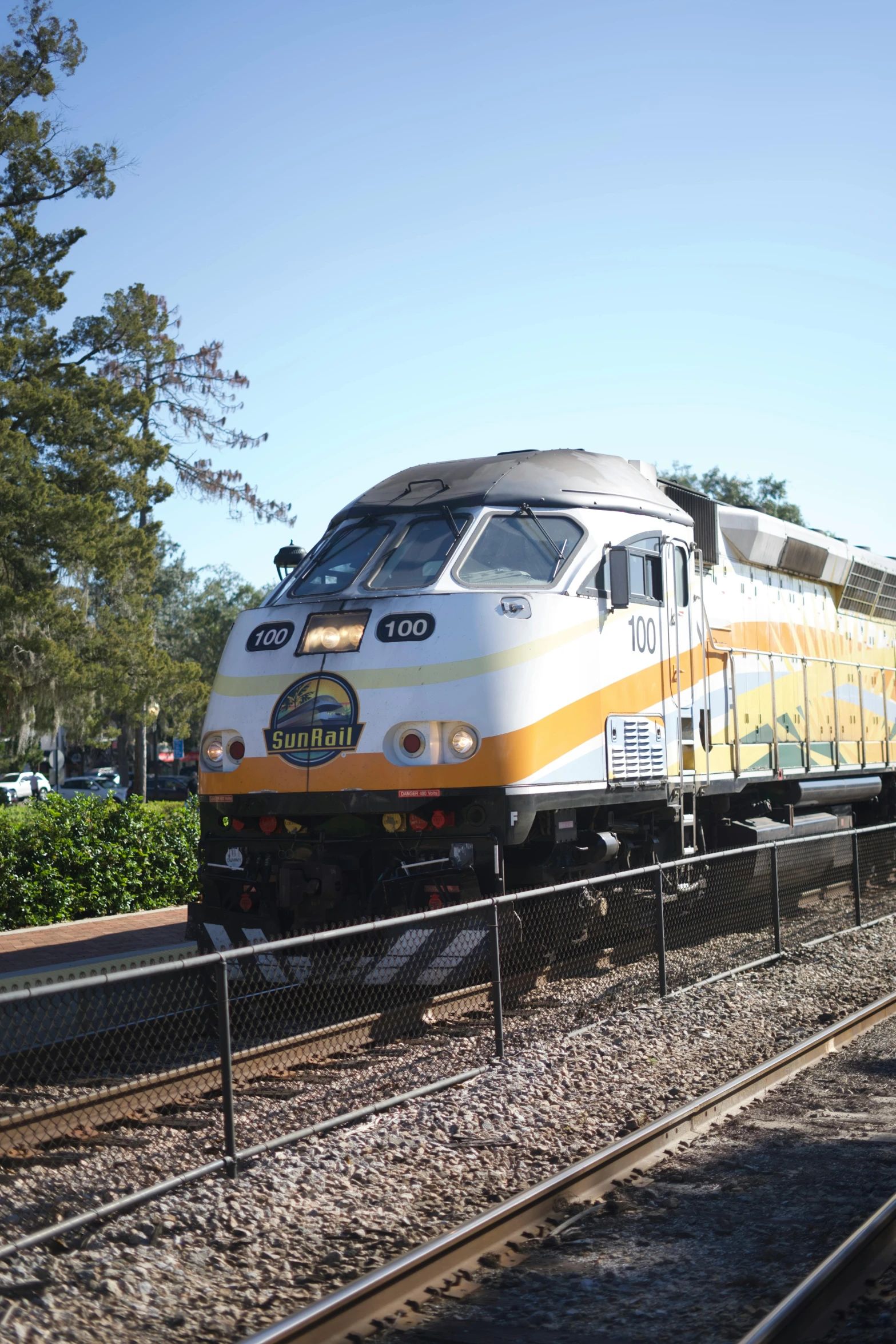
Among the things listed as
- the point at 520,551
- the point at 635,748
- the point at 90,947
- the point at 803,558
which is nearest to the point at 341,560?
the point at 520,551

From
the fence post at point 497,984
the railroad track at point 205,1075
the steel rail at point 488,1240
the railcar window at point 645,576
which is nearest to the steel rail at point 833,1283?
the steel rail at point 488,1240

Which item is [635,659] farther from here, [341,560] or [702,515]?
[702,515]

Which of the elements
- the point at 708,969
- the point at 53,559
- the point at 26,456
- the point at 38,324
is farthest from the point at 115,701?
the point at 708,969

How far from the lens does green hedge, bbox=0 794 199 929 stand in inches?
579

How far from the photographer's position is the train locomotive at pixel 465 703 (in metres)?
9.00

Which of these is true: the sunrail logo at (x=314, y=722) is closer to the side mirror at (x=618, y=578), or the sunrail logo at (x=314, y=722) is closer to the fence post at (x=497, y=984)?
the fence post at (x=497, y=984)

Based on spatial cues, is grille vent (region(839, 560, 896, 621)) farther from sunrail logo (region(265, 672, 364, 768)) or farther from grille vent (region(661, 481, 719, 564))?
sunrail logo (region(265, 672, 364, 768))

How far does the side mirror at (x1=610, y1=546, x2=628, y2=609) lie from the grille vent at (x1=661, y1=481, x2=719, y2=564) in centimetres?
250

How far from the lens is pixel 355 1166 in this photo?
619 centimetres

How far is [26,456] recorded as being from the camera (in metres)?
25.1

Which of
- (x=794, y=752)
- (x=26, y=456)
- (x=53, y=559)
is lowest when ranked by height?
(x=794, y=752)

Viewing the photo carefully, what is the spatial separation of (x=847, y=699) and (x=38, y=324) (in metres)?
20.9

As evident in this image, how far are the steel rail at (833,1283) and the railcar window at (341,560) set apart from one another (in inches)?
243

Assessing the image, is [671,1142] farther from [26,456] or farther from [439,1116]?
[26,456]
